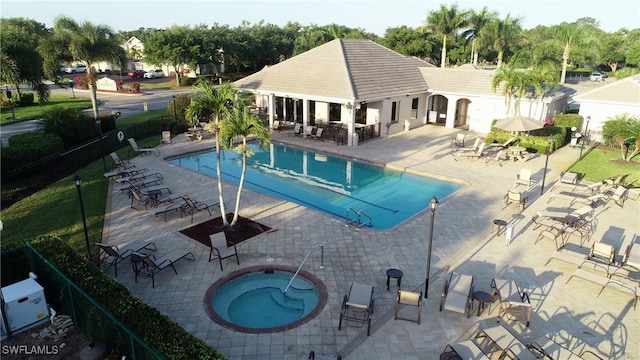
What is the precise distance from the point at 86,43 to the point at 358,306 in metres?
28.1

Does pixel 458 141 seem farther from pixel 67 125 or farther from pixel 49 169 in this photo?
pixel 67 125

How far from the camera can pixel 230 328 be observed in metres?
8.99

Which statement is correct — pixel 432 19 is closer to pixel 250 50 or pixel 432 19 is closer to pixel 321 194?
pixel 250 50

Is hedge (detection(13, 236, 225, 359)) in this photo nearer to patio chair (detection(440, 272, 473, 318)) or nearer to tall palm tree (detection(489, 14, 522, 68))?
patio chair (detection(440, 272, 473, 318))

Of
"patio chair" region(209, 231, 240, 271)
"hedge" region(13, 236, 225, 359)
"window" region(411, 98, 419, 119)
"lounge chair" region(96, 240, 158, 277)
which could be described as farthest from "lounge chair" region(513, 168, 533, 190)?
"hedge" region(13, 236, 225, 359)

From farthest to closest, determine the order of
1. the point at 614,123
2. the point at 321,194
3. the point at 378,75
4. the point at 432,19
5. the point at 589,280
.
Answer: the point at 432,19 < the point at 378,75 < the point at 614,123 < the point at 321,194 < the point at 589,280

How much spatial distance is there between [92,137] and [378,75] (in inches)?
710

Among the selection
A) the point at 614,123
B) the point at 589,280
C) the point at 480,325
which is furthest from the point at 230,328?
the point at 614,123

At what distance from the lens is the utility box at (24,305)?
8.64 meters

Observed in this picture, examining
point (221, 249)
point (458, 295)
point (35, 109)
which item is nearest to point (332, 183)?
point (221, 249)

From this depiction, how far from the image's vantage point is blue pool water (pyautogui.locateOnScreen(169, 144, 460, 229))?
17.0 metres

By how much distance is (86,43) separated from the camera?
28.3m

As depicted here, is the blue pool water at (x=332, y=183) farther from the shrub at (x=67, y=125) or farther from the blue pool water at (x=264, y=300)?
the shrub at (x=67, y=125)

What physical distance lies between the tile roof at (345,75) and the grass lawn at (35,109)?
56.8 feet
